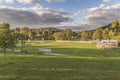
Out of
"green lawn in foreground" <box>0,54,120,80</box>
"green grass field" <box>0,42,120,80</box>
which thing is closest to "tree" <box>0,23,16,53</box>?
"green grass field" <box>0,42,120,80</box>

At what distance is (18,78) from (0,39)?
1544 inches

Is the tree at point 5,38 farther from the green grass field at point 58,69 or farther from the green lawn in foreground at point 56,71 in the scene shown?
the green lawn in foreground at point 56,71

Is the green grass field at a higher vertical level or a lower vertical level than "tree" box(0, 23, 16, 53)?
lower

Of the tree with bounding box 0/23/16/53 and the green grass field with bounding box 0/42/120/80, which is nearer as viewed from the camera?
the green grass field with bounding box 0/42/120/80

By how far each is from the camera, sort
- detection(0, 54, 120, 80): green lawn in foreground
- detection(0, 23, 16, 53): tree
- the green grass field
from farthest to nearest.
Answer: detection(0, 23, 16, 53): tree → the green grass field → detection(0, 54, 120, 80): green lawn in foreground

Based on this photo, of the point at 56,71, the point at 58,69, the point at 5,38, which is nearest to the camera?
the point at 56,71

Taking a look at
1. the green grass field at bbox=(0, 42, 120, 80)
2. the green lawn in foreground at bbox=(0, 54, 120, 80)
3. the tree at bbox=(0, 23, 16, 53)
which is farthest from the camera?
the tree at bbox=(0, 23, 16, 53)

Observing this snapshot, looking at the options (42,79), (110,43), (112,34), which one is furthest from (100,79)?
(112,34)

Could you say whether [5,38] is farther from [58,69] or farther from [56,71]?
[56,71]

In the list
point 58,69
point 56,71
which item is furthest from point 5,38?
point 56,71

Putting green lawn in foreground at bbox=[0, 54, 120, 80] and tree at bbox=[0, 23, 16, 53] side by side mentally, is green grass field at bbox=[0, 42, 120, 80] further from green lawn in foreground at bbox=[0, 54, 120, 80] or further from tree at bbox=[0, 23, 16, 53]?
tree at bbox=[0, 23, 16, 53]

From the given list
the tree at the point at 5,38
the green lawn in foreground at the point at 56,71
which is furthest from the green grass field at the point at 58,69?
the tree at the point at 5,38

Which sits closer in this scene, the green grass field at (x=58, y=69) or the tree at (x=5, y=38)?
the green grass field at (x=58, y=69)

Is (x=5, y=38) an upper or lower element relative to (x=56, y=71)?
upper
